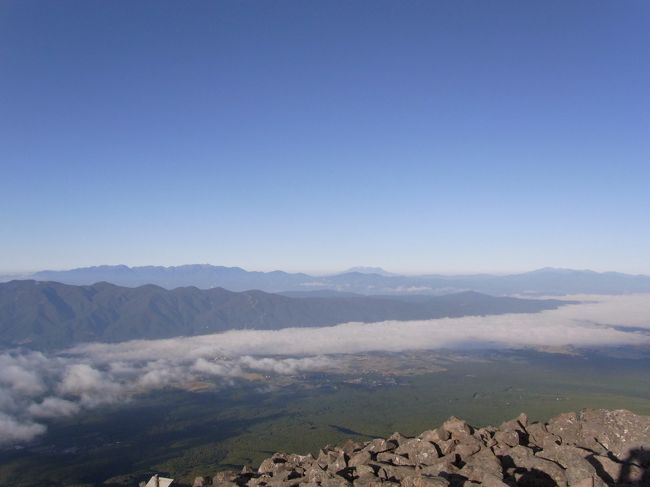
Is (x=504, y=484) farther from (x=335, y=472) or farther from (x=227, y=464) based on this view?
(x=227, y=464)

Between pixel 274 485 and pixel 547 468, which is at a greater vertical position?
pixel 547 468

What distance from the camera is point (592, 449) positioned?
113 ft

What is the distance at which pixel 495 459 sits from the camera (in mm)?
31531

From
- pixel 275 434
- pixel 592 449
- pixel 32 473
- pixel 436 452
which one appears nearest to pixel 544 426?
pixel 592 449

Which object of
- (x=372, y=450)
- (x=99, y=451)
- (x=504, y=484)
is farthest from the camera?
(x=99, y=451)

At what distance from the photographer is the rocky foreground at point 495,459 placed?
28.8 meters

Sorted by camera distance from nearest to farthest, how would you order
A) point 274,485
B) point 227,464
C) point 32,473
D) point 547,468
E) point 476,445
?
point 547,468
point 274,485
point 476,445
point 227,464
point 32,473

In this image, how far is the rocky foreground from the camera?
2878 cm

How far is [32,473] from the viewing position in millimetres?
153375

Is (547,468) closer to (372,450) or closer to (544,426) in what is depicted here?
(544,426)

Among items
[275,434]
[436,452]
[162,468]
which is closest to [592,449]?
[436,452]

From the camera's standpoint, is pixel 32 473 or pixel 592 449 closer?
pixel 592 449

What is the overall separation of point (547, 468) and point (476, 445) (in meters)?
7.16

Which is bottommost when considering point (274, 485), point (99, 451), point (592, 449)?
point (99, 451)
